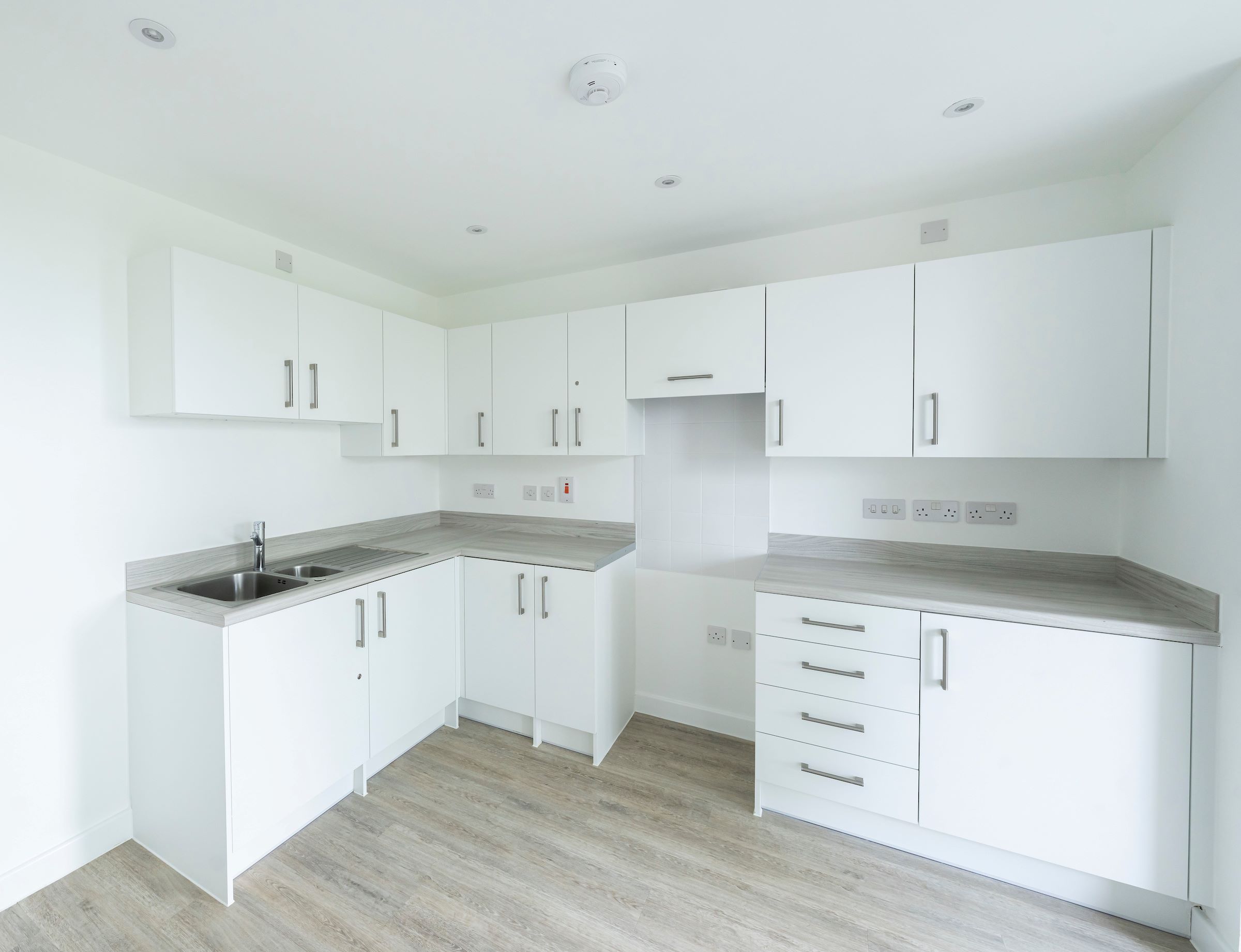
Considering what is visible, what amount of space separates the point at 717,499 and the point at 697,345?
809mm

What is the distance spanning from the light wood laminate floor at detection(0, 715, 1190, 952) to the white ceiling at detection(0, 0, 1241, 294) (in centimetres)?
251

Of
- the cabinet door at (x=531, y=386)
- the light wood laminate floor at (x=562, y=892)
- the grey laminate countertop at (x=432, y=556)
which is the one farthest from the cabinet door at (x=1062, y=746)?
the cabinet door at (x=531, y=386)

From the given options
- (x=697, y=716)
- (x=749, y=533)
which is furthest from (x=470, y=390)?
(x=697, y=716)

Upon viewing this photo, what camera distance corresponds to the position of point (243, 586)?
225cm

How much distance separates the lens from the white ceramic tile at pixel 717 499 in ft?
8.67

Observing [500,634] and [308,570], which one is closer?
[308,570]

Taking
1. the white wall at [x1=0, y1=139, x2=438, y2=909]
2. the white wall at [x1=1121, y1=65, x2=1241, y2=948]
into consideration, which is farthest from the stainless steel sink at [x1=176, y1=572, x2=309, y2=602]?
the white wall at [x1=1121, y1=65, x2=1241, y2=948]

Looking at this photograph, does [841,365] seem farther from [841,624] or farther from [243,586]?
[243,586]

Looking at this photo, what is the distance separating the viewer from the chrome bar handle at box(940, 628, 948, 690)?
175 cm

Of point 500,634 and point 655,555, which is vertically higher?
point 655,555

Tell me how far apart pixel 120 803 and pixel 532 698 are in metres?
1.59

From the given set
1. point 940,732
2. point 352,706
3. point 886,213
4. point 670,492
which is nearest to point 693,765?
point 940,732

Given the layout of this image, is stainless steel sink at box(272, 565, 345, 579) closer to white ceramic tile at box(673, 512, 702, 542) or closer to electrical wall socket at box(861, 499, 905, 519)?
white ceramic tile at box(673, 512, 702, 542)

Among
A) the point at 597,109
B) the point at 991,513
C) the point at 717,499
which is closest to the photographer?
the point at 597,109
